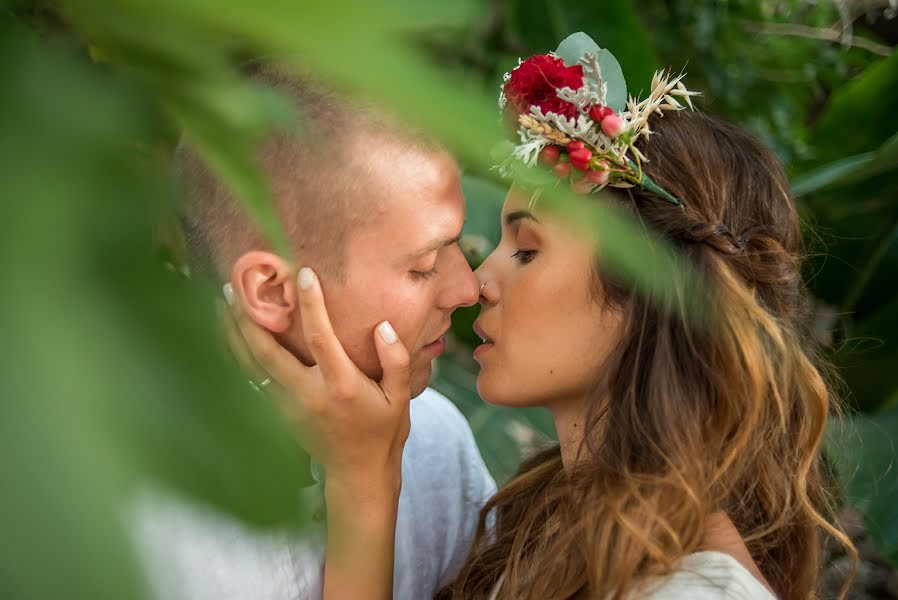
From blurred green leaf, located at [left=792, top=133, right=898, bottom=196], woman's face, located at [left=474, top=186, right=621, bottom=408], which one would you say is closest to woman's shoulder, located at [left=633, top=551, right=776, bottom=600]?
woman's face, located at [left=474, top=186, right=621, bottom=408]

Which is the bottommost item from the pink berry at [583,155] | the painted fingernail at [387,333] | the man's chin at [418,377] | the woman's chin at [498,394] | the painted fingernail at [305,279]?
the woman's chin at [498,394]

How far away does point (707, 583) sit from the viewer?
1.18m

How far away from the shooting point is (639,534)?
1.21 m

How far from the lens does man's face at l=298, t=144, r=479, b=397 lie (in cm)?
121

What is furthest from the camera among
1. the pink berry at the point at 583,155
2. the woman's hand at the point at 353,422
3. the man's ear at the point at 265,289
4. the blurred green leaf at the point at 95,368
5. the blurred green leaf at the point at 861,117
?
the blurred green leaf at the point at 861,117

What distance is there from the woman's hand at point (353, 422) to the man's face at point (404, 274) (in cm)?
4

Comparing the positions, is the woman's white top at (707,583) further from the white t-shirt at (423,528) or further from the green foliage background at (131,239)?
the green foliage background at (131,239)

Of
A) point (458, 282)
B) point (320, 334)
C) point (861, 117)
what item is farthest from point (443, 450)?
point (861, 117)

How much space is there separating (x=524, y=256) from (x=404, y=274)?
187 millimetres

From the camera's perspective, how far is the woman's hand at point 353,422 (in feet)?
4.02

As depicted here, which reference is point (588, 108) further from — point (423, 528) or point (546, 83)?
point (423, 528)

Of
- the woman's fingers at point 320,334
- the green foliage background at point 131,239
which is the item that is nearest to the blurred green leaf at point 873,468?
the woman's fingers at point 320,334

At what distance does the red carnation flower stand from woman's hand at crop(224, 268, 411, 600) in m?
0.38

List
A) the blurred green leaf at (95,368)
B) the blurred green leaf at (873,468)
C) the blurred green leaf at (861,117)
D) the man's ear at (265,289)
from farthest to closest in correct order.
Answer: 1. the blurred green leaf at (861,117)
2. the blurred green leaf at (873,468)
3. the man's ear at (265,289)
4. the blurred green leaf at (95,368)
